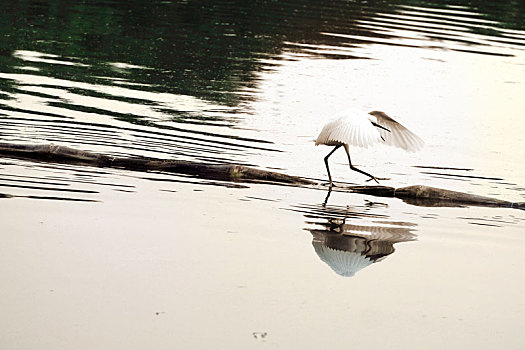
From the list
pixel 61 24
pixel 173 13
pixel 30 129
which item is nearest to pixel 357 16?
pixel 173 13

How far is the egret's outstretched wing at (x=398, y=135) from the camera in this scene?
1004 centimetres

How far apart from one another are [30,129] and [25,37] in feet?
29.6

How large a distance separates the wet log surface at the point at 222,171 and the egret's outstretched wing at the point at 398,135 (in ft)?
2.41

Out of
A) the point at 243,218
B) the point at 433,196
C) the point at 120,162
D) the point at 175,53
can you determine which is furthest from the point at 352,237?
the point at 175,53

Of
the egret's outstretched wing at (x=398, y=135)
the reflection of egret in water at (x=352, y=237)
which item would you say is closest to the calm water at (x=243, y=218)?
the reflection of egret in water at (x=352, y=237)

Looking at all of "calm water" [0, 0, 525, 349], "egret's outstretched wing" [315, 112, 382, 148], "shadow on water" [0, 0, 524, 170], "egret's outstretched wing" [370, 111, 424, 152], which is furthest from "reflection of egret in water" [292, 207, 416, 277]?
"shadow on water" [0, 0, 524, 170]

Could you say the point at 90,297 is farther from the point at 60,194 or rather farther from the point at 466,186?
the point at 466,186

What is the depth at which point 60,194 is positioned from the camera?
29.6ft

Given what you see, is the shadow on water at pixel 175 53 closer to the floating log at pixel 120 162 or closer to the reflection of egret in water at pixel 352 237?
the floating log at pixel 120 162

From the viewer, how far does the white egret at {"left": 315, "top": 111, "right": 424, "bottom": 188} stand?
9.16m

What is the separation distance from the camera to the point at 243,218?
881 cm

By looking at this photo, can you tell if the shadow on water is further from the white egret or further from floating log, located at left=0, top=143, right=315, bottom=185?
the white egret

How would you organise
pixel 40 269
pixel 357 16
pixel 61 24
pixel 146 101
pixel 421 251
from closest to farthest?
pixel 40 269 < pixel 421 251 < pixel 146 101 < pixel 61 24 < pixel 357 16

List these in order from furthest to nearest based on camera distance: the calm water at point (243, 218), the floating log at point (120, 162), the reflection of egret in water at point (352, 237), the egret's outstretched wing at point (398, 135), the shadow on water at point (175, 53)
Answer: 1. the shadow on water at point (175, 53)
2. the egret's outstretched wing at point (398, 135)
3. the floating log at point (120, 162)
4. the reflection of egret in water at point (352, 237)
5. the calm water at point (243, 218)
